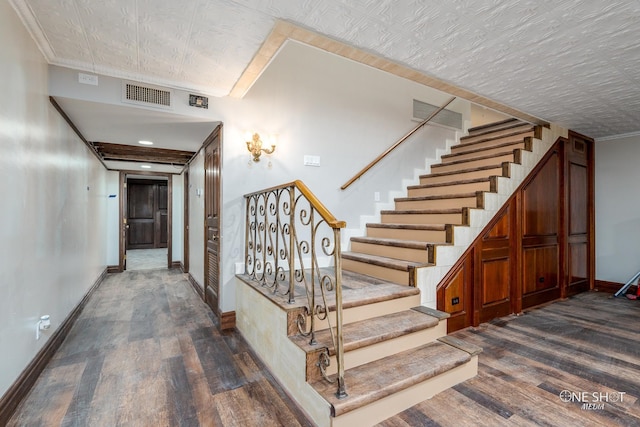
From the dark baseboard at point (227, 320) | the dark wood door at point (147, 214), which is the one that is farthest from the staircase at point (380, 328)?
the dark wood door at point (147, 214)

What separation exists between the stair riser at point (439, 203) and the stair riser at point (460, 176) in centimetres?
53

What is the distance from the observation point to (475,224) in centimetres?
304

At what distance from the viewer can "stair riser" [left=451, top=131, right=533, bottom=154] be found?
13.1 feet

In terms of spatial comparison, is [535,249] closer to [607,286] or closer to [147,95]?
[607,286]

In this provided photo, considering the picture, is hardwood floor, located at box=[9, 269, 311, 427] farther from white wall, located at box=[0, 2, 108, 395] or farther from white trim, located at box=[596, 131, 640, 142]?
white trim, located at box=[596, 131, 640, 142]

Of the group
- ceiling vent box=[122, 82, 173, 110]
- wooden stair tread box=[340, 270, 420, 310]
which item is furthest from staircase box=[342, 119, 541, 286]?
ceiling vent box=[122, 82, 173, 110]

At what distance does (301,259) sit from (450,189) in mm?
2606

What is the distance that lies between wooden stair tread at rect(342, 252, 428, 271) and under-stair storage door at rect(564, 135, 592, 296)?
2912 mm

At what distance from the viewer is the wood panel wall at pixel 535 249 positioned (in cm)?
300

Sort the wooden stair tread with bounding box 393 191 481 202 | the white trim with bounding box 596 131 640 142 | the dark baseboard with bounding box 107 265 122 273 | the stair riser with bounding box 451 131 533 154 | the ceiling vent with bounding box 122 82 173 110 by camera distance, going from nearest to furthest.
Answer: the ceiling vent with bounding box 122 82 173 110 → the wooden stair tread with bounding box 393 191 481 202 → the stair riser with bounding box 451 131 533 154 → the white trim with bounding box 596 131 640 142 → the dark baseboard with bounding box 107 265 122 273

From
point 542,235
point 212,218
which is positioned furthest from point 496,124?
point 212,218

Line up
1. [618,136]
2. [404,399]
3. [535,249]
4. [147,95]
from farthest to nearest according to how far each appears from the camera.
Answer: [618,136], [535,249], [147,95], [404,399]

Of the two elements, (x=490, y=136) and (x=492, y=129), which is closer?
(x=490, y=136)

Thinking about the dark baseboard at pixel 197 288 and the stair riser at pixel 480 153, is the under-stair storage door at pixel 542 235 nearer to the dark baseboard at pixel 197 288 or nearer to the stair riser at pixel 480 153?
the stair riser at pixel 480 153
